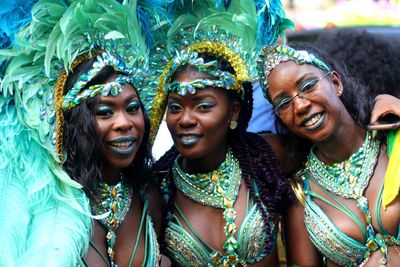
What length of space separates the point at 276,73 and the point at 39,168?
1.18 meters

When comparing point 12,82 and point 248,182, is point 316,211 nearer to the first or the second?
point 248,182

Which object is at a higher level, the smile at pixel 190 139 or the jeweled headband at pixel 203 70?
the jeweled headband at pixel 203 70

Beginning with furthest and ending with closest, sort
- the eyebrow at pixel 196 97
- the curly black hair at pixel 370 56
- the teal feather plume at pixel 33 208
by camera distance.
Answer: the curly black hair at pixel 370 56
the eyebrow at pixel 196 97
the teal feather plume at pixel 33 208

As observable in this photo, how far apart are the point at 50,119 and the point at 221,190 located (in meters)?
0.92

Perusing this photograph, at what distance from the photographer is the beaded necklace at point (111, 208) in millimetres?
3275

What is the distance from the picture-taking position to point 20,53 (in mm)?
3135

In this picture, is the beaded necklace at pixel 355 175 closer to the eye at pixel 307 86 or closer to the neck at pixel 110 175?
the eye at pixel 307 86

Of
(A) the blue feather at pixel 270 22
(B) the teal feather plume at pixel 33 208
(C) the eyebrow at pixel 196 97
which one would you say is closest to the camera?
(B) the teal feather plume at pixel 33 208

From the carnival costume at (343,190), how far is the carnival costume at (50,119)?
0.80 m

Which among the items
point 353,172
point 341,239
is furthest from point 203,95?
point 341,239

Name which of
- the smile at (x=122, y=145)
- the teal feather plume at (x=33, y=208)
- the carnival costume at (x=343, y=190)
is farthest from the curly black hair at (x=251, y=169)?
the teal feather plume at (x=33, y=208)

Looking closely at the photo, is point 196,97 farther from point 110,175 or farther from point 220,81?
point 110,175

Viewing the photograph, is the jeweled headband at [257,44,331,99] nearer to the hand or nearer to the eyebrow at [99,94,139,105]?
the hand

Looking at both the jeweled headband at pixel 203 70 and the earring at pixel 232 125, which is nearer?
the jeweled headband at pixel 203 70
